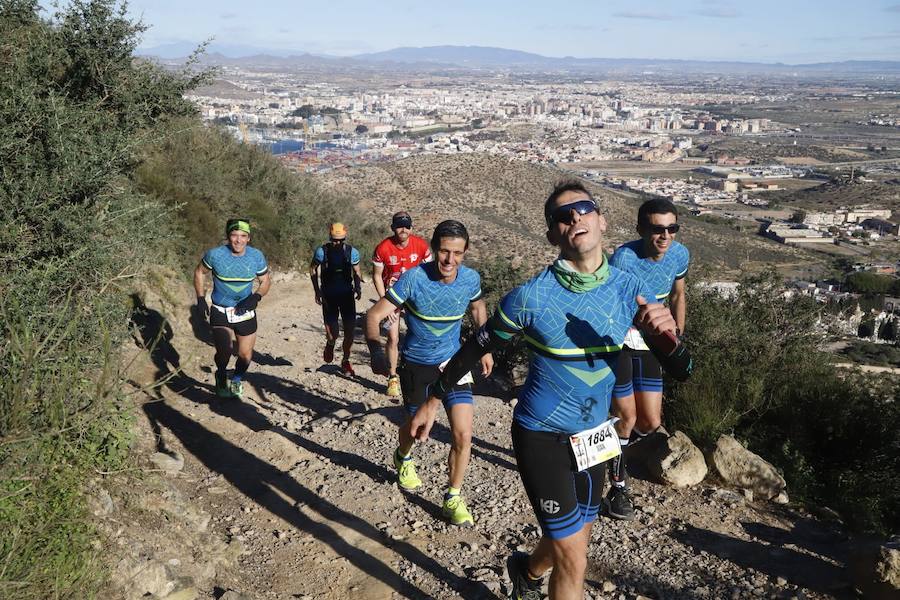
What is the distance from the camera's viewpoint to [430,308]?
4875 mm

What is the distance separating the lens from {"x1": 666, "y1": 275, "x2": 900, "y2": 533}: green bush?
5.88m

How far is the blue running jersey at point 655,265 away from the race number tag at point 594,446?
199 cm

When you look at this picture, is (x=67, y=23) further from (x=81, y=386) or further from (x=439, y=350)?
(x=439, y=350)

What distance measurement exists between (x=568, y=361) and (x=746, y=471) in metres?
3.10

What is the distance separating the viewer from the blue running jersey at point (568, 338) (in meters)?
3.11

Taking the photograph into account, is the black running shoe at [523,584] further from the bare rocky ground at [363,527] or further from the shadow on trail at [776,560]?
the shadow on trail at [776,560]

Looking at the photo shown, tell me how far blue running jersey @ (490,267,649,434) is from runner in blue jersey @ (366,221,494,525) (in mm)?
1496

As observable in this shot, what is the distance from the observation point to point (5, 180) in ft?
18.7

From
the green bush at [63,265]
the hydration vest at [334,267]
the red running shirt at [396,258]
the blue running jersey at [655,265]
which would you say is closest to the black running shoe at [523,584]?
the green bush at [63,265]

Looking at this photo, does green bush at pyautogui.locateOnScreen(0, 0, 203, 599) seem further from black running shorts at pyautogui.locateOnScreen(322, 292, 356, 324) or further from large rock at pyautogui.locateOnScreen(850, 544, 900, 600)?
large rock at pyautogui.locateOnScreen(850, 544, 900, 600)

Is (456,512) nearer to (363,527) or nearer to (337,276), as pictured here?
(363,527)

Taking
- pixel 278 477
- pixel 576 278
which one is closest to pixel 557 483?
pixel 576 278

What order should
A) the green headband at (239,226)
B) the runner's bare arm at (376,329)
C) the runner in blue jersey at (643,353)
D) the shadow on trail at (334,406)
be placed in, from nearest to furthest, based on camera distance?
the runner in blue jersey at (643,353), the runner's bare arm at (376,329), the shadow on trail at (334,406), the green headband at (239,226)

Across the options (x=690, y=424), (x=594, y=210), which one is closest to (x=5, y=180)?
(x=594, y=210)
